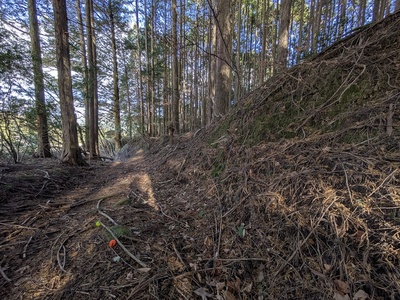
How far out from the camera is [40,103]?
5.94 m

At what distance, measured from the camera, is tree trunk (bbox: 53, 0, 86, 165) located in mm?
4996

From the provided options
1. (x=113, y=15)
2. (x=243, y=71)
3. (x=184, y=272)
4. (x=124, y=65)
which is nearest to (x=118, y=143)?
(x=124, y=65)

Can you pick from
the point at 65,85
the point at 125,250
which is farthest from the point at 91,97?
the point at 125,250

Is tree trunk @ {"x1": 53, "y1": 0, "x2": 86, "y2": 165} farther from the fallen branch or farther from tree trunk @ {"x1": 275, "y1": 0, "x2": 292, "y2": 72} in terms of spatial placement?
tree trunk @ {"x1": 275, "y1": 0, "x2": 292, "y2": 72}

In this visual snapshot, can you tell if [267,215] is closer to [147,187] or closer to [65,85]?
[147,187]

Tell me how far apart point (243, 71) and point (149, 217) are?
664 inches

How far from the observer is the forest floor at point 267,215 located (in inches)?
56.0

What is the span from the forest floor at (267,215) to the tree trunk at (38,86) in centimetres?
350

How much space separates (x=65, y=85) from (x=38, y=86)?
1.49 meters

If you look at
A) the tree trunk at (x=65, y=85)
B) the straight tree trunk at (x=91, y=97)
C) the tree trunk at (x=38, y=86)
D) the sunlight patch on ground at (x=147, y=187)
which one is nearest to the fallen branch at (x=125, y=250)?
the sunlight patch on ground at (x=147, y=187)

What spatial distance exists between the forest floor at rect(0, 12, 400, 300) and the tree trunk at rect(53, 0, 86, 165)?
190cm

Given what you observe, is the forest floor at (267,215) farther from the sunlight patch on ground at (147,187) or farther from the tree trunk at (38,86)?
the tree trunk at (38,86)

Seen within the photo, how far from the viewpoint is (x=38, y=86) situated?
19.4 ft

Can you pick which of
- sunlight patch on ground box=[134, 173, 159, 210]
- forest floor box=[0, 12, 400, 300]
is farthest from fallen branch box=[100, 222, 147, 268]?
sunlight patch on ground box=[134, 173, 159, 210]
